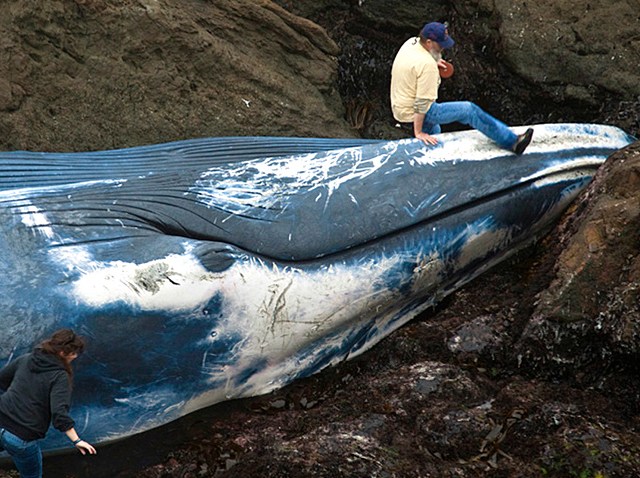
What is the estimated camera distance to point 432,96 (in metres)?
8.88

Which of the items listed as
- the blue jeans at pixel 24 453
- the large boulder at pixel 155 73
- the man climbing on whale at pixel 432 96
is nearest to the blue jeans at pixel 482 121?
the man climbing on whale at pixel 432 96

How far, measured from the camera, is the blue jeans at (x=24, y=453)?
672cm

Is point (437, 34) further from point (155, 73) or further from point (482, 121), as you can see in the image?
point (155, 73)

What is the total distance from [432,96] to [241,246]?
2.12 m

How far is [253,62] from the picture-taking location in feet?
34.8

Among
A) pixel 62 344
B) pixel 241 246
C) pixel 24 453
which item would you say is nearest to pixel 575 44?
pixel 241 246

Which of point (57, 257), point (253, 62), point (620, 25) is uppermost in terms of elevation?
point (620, 25)

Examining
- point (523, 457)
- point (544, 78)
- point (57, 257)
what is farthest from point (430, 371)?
point (544, 78)

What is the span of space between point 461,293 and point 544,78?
3.24 meters

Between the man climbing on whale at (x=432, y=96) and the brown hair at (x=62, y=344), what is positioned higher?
the man climbing on whale at (x=432, y=96)

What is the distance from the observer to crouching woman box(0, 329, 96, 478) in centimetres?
647

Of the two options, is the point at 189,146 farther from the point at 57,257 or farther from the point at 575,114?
the point at 575,114

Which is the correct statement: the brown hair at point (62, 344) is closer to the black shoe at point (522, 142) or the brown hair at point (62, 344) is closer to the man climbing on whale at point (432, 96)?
the man climbing on whale at point (432, 96)

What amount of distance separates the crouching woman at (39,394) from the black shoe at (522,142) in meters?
3.87
